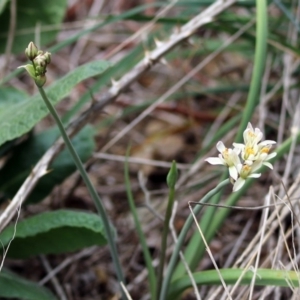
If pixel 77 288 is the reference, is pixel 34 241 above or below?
above

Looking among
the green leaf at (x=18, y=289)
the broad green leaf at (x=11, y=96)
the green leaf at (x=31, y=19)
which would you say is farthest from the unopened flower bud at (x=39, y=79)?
the green leaf at (x=31, y=19)

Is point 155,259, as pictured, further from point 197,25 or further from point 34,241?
point 197,25

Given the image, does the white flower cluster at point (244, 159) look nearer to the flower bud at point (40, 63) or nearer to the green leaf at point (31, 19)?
the flower bud at point (40, 63)

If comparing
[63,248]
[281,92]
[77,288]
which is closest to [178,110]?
[281,92]

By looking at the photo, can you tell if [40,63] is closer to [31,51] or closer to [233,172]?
[31,51]

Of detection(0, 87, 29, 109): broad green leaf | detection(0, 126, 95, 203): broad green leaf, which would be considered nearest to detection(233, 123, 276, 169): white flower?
detection(0, 126, 95, 203): broad green leaf

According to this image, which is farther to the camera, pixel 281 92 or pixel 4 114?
pixel 281 92

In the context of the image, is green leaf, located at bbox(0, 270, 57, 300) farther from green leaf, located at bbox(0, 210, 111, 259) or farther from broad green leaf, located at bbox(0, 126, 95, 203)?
broad green leaf, located at bbox(0, 126, 95, 203)
